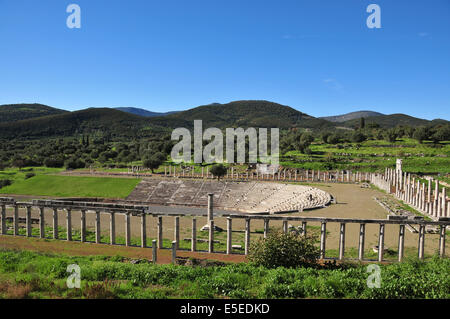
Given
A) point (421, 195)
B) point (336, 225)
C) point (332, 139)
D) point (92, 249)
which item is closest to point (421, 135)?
point (332, 139)

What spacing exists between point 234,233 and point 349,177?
44575 mm

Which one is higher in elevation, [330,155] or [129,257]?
[330,155]

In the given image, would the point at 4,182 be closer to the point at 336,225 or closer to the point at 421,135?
the point at 336,225

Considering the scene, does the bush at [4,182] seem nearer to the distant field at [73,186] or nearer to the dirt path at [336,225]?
the distant field at [73,186]

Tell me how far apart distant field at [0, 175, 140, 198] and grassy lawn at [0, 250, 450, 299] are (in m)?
40.9

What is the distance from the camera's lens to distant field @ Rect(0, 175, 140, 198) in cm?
5609

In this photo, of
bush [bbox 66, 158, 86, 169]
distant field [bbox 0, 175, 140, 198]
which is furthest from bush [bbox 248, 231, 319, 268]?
bush [bbox 66, 158, 86, 169]

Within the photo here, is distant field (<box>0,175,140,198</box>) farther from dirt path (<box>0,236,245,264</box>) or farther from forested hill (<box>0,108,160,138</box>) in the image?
forested hill (<box>0,108,160,138</box>)

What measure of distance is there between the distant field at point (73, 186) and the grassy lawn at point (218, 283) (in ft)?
134

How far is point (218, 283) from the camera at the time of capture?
13.4 m
